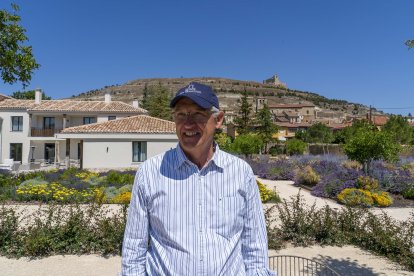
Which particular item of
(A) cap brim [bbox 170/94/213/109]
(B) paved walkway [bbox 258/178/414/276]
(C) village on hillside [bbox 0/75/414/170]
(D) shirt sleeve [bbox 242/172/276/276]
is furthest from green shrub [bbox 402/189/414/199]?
(A) cap brim [bbox 170/94/213/109]

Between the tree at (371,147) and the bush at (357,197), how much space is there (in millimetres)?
2912

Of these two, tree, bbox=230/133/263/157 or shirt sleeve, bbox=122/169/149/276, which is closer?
shirt sleeve, bbox=122/169/149/276

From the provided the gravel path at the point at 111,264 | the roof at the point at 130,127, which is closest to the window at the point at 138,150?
the roof at the point at 130,127

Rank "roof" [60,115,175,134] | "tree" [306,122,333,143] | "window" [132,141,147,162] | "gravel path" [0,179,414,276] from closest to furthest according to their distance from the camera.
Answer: "gravel path" [0,179,414,276], "roof" [60,115,175,134], "window" [132,141,147,162], "tree" [306,122,333,143]

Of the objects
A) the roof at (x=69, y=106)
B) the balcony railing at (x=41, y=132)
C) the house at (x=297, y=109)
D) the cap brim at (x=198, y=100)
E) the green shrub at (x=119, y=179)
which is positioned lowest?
the green shrub at (x=119, y=179)

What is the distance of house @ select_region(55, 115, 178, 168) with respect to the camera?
21.8 meters

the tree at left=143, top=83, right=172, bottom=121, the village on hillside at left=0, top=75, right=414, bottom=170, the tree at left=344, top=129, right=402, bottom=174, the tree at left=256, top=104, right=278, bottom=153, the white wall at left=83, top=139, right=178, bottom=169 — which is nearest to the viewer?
the tree at left=344, top=129, right=402, bottom=174

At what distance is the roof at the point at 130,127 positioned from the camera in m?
22.1

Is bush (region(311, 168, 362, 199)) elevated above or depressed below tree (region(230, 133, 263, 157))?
below

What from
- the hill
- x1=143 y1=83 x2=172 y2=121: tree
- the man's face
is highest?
the hill

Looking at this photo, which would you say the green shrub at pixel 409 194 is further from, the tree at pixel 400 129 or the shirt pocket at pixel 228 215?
the tree at pixel 400 129

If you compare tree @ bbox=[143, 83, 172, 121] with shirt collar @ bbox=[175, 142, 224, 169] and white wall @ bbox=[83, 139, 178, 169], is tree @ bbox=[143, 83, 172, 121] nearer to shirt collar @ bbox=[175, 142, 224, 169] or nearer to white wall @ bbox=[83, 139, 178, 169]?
white wall @ bbox=[83, 139, 178, 169]

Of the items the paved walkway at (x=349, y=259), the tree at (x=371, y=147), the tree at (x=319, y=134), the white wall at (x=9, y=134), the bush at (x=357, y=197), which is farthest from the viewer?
the tree at (x=319, y=134)

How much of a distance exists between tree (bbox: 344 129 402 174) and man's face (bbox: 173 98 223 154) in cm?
1400
